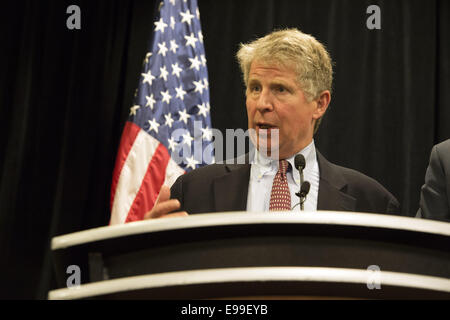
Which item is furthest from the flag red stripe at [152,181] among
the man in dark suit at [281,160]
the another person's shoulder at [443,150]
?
the another person's shoulder at [443,150]

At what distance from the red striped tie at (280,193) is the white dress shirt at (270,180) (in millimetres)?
23

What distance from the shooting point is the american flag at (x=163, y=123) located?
3426 mm

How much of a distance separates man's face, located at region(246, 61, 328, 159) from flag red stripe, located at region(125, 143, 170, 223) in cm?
131

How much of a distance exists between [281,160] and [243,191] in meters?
0.22

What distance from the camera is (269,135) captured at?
7.09 ft

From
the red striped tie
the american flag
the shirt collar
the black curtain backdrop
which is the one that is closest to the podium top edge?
the red striped tie

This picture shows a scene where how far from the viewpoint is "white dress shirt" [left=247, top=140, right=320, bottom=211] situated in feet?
6.63

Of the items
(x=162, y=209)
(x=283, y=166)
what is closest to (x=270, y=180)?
(x=283, y=166)

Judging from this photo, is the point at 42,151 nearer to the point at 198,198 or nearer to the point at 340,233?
the point at 198,198

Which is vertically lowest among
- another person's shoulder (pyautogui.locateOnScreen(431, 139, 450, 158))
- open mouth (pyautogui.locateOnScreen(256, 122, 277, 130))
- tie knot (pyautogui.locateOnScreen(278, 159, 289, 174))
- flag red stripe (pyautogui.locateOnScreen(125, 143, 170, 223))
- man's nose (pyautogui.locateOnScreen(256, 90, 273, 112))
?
flag red stripe (pyautogui.locateOnScreen(125, 143, 170, 223))

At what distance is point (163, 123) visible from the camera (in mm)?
3512

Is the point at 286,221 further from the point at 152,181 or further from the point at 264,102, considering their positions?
the point at 152,181

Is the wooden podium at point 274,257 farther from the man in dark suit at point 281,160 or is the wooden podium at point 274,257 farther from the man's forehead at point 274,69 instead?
the man's forehead at point 274,69

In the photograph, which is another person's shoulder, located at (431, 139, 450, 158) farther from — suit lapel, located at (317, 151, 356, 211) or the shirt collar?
the shirt collar
